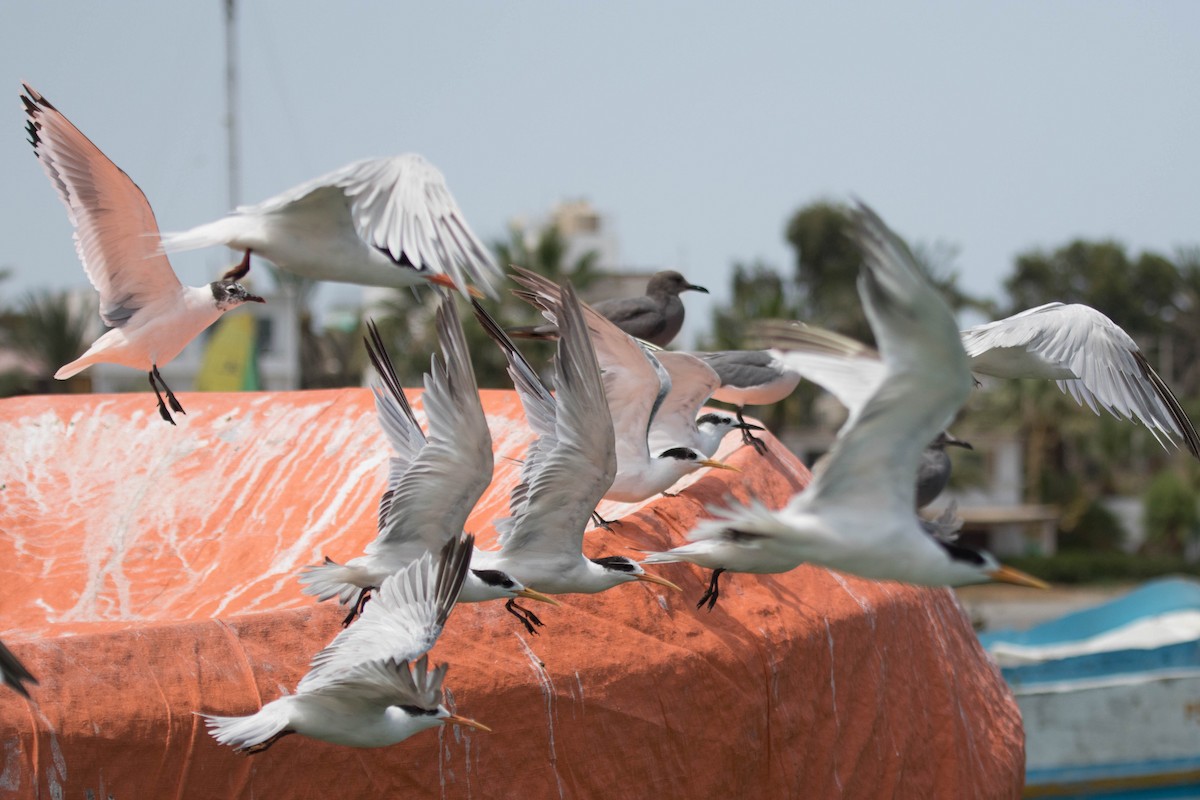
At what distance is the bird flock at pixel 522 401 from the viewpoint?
497 centimetres

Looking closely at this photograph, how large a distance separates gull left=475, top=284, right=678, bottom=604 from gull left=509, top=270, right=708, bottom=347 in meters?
4.61

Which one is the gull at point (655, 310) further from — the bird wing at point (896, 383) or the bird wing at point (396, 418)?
the bird wing at point (896, 383)

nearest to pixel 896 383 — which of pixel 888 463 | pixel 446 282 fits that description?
pixel 888 463

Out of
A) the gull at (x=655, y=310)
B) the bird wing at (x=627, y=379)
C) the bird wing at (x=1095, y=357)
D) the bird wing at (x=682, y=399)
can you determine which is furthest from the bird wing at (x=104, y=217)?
the gull at (x=655, y=310)

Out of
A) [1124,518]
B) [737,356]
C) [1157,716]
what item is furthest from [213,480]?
[1124,518]

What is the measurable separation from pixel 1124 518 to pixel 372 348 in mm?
43851

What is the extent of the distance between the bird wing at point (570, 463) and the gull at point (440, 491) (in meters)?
0.25

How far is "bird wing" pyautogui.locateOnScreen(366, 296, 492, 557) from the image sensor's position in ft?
21.0

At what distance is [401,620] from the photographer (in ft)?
18.3

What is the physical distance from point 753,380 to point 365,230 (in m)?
4.46

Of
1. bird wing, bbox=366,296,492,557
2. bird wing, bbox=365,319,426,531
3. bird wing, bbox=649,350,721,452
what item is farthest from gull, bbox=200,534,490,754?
bird wing, bbox=649,350,721,452

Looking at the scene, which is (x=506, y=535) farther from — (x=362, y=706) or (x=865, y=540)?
(x=865, y=540)

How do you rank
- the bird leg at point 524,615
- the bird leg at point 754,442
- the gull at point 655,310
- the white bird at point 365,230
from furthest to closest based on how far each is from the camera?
the gull at point 655,310 → the bird leg at point 754,442 → the bird leg at point 524,615 → the white bird at point 365,230

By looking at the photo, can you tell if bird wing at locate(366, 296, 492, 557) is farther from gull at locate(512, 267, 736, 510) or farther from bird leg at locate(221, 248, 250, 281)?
gull at locate(512, 267, 736, 510)
